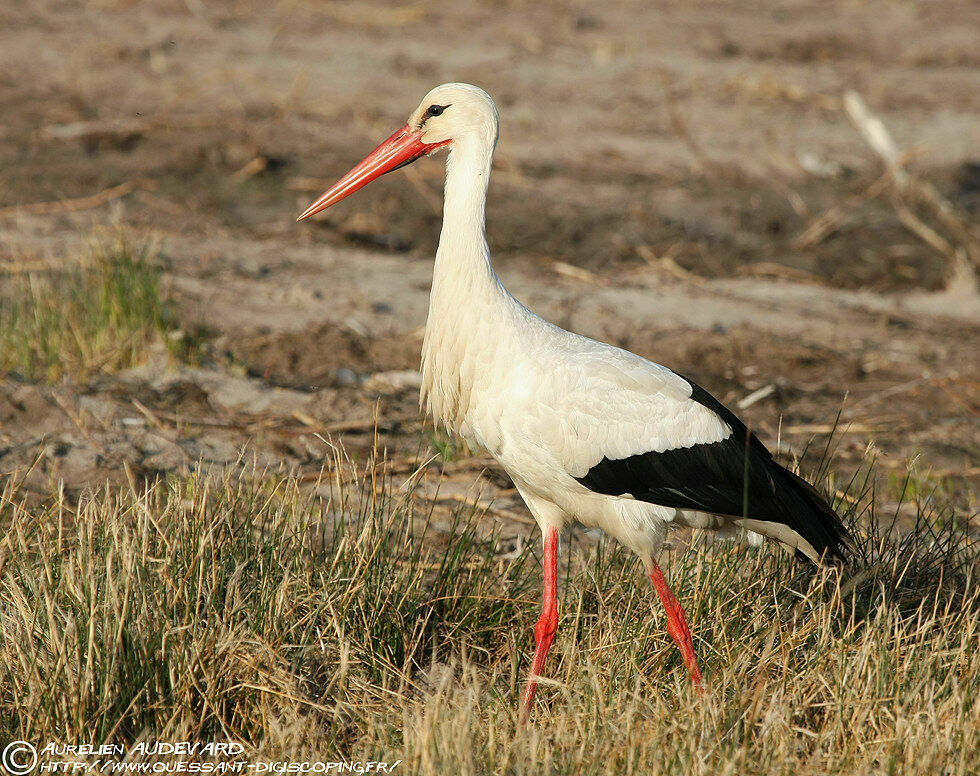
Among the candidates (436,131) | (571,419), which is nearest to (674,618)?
(571,419)

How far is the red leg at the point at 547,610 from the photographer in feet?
11.8

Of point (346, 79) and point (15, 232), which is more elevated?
point (346, 79)

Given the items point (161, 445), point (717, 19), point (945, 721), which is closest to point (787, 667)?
point (945, 721)

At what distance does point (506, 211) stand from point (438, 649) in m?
5.32

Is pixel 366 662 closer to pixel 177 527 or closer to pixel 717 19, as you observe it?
pixel 177 527

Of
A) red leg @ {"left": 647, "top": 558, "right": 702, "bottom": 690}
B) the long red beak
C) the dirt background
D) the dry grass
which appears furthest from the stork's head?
red leg @ {"left": 647, "top": 558, "right": 702, "bottom": 690}

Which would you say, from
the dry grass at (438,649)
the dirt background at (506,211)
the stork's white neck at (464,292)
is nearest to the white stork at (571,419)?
the stork's white neck at (464,292)

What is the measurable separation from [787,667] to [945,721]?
0.43 metres

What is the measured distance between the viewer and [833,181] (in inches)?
→ 376

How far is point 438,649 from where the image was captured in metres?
3.69

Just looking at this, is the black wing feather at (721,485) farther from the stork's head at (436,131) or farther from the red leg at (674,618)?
the stork's head at (436,131)

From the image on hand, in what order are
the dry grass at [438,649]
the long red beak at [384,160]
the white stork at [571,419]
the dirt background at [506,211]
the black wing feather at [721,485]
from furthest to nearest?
the dirt background at [506,211]
the long red beak at [384,160]
the black wing feather at [721,485]
the white stork at [571,419]
the dry grass at [438,649]

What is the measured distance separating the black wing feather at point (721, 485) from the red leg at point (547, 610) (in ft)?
1.07

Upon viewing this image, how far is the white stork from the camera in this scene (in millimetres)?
3430
